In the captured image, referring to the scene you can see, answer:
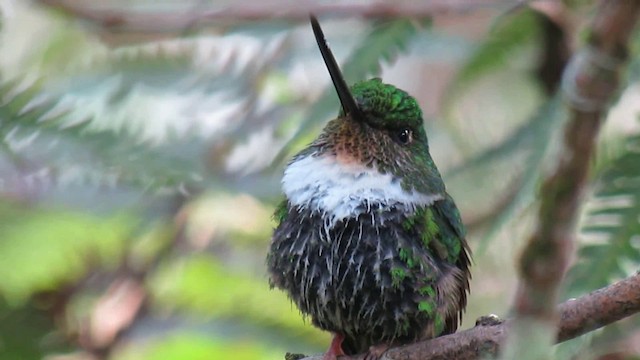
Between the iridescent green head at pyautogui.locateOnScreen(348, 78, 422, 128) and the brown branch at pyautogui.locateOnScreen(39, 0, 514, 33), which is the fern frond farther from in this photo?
the brown branch at pyautogui.locateOnScreen(39, 0, 514, 33)

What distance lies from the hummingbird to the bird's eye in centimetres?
3

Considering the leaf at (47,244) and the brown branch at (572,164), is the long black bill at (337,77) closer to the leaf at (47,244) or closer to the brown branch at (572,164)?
the brown branch at (572,164)

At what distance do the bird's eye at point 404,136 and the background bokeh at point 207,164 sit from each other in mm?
207

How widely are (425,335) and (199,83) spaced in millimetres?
1795

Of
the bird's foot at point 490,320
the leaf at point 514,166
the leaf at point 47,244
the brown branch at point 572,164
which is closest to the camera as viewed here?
the brown branch at point 572,164

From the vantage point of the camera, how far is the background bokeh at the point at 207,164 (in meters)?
2.42

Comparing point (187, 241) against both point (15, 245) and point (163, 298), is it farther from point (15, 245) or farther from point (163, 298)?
point (15, 245)

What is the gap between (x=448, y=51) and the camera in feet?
12.3

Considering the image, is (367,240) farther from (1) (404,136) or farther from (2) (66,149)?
(2) (66,149)

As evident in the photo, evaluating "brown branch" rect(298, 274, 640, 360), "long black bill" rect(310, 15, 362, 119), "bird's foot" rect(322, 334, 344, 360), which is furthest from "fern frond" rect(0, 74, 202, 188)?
"brown branch" rect(298, 274, 640, 360)

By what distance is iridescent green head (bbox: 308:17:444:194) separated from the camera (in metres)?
2.63

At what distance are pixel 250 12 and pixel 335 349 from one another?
1238mm

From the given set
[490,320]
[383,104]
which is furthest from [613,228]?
[383,104]

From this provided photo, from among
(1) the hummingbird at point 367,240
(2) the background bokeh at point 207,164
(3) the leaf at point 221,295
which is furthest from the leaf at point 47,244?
(1) the hummingbird at point 367,240
